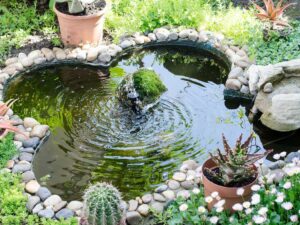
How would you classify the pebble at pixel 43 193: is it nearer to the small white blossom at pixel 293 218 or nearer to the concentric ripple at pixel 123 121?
the concentric ripple at pixel 123 121

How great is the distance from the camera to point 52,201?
16.3 feet

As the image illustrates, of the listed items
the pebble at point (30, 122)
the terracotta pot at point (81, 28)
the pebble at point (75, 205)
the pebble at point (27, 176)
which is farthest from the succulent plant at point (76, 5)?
the pebble at point (75, 205)

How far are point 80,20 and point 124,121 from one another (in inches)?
69.4

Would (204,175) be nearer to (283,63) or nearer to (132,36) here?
(283,63)

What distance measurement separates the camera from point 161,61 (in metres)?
7.43

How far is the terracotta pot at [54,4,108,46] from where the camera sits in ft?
23.7

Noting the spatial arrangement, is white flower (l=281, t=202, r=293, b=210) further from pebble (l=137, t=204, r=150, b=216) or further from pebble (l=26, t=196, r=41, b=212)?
pebble (l=26, t=196, r=41, b=212)

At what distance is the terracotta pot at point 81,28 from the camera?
7211 millimetres

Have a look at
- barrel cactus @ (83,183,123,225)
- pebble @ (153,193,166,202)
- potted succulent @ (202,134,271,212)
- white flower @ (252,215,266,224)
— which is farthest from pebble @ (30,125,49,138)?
white flower @ (252,215,266,224)

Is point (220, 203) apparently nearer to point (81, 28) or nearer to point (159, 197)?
point (159, 197)

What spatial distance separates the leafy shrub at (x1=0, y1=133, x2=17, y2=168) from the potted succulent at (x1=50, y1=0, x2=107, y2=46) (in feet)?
7.00

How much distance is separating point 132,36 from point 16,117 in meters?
2.28

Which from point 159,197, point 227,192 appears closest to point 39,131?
point 159,197

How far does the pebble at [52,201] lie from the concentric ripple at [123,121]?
0.66ft
